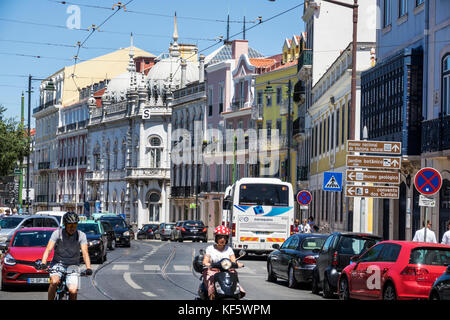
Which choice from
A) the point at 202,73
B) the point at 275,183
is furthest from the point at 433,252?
the point at 202,73

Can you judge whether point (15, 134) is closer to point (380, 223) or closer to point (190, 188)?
point (380, 223)

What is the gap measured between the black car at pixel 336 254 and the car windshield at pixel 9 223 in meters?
18.9

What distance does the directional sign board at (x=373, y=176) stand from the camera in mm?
28266

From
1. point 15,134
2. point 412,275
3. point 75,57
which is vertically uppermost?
point 75,57

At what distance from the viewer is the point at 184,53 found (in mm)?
108188

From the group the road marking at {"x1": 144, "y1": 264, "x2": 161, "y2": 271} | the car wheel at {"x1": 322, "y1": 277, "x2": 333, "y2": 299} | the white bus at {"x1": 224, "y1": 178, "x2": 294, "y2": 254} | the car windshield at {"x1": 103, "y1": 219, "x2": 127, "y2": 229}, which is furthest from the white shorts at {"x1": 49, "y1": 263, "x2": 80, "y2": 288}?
the car windshield at {"x1": 103, "y1": 219, "x2": 127, "y2": 229}

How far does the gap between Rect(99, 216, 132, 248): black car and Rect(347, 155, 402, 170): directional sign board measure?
3023 centimetres

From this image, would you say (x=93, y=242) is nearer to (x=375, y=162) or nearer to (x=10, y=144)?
(x=375, y=162)

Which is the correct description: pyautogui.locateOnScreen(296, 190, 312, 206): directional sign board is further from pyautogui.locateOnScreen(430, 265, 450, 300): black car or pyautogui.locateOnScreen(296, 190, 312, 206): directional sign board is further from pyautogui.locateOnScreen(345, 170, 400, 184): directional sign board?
pyautogui.locateOnScreen(430, 265, 450, 300): black car

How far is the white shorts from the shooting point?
47.9 feet

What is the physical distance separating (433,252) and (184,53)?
9085cm

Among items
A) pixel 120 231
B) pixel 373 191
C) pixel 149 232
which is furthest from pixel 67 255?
pixel 149 232

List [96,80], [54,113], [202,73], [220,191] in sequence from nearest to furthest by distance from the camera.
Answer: [220,191]
[202,73]
[96,80]
[54,113]

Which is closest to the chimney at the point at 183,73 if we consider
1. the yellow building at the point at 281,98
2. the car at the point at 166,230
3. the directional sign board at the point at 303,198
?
the yellow building at the point at 281,98
